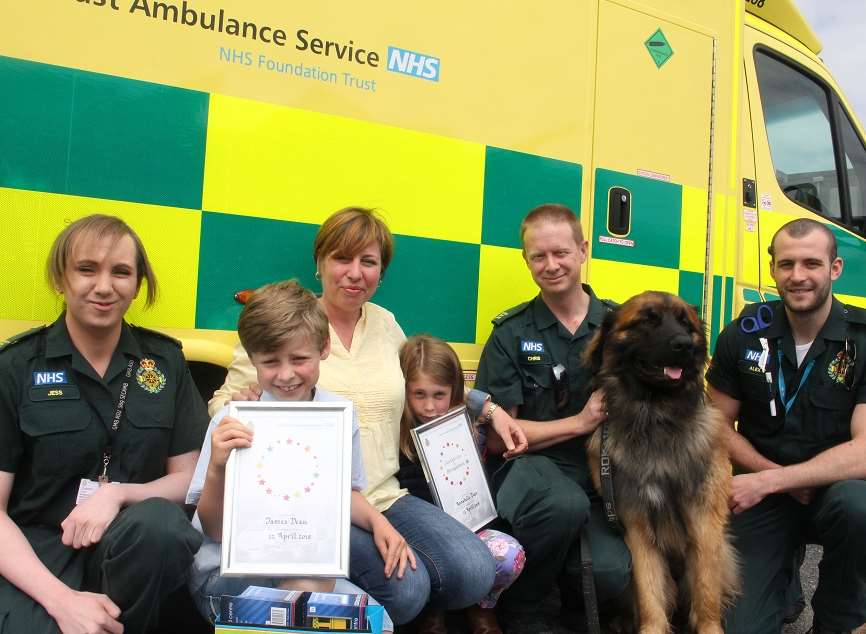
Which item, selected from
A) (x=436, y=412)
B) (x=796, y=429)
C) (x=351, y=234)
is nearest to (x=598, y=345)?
(x=436, y=412)

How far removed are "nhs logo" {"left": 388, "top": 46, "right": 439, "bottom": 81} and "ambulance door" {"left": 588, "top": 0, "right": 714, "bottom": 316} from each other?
839 mm

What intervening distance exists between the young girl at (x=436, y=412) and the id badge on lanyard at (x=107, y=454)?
94 cm

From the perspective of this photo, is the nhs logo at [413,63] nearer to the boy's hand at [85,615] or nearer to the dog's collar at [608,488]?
the dog's collar at [608,488]

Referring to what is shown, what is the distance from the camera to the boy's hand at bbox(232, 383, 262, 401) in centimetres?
206

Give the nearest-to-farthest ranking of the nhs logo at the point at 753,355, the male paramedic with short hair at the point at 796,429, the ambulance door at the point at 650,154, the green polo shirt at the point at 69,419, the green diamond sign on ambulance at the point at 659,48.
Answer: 1. the green polo shirt at the point at 69,419
2. the male paramedic with short hair at the point at 796,429
3. the nhs logo at the point at 753,355
4. the ambulance door at the point at 650,154
5. the green diamond sign on ambulance at the point at 659,48

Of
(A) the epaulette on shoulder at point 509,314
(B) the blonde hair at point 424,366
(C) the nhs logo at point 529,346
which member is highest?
(A) the epaulette on shoulder at point 509,314

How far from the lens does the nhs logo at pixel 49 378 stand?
1.89 metres

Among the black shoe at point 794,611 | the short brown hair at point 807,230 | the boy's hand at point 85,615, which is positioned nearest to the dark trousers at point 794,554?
the black shoe at point 794,611

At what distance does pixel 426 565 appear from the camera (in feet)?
7.23

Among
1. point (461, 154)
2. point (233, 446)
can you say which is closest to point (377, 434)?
point (233, 446)

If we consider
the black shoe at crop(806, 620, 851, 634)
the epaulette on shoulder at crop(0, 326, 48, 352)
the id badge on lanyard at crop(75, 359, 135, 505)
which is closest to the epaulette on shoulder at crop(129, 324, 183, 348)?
the id badge on lanyard at crop(75, 359, 135, 505)

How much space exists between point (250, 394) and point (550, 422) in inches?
46.3

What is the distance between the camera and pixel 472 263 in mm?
2875

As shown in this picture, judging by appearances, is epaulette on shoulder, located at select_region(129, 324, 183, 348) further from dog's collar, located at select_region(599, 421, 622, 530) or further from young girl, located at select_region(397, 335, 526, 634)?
dog's collar, located at select_region(599, 421, 622, 530)
